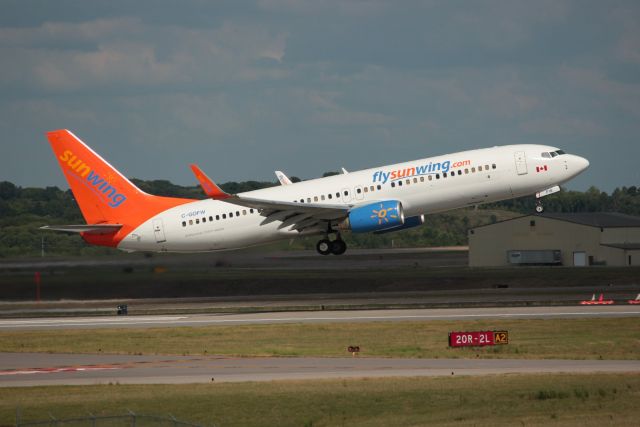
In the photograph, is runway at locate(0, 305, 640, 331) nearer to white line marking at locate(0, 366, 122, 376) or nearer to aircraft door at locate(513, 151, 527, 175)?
aircraft door at locate(513, 151, 527, 175)

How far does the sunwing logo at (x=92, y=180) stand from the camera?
195 ft

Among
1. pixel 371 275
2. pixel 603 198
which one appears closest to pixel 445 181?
pixel 371 275

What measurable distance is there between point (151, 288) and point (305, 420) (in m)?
36.1

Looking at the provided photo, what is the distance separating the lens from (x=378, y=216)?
53.9m

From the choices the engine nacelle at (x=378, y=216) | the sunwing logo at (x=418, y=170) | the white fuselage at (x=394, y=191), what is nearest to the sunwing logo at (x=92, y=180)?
the white fuselage at (x=394, y=191)

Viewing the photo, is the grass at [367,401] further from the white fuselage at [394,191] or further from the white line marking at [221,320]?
the white fuselage at [394,191]

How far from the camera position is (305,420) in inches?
1195

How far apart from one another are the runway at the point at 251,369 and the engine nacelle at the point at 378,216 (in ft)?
46.9

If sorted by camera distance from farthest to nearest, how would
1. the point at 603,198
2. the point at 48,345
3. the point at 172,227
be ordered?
the point at 603,198
the point at 172,227
the point at 48,345

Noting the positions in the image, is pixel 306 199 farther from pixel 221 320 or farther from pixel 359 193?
pixel 221 320

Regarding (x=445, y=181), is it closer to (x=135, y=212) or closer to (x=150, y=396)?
(x=135, y=212)

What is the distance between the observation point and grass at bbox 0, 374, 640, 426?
30.2 meters

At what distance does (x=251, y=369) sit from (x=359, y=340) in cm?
831

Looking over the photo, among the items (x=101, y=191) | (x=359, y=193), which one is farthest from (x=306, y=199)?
(x=101, y=191)
